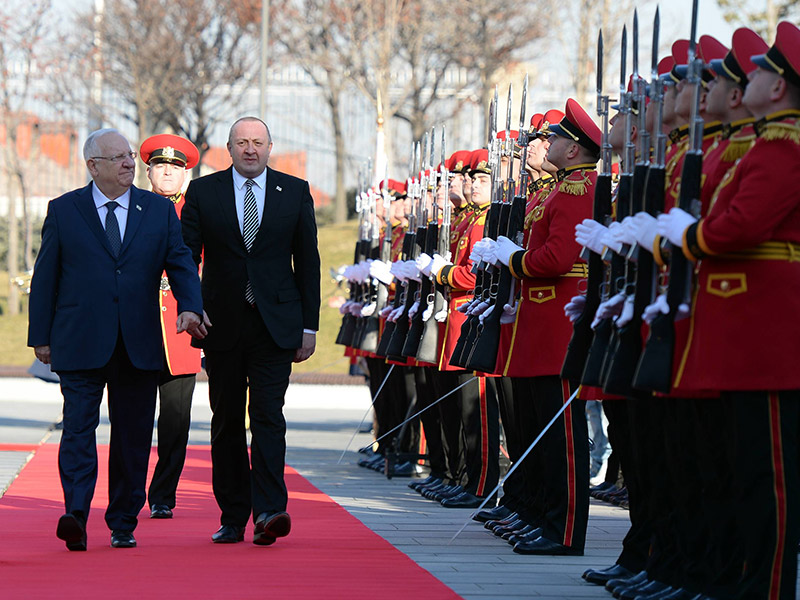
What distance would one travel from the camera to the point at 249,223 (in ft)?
21.8

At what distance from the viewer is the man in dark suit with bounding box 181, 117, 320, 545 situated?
6.51m

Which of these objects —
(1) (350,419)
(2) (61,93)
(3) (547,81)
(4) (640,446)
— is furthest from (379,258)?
(3) (547,81)

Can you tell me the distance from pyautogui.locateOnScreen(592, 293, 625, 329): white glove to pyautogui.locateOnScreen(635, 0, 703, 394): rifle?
356 mm

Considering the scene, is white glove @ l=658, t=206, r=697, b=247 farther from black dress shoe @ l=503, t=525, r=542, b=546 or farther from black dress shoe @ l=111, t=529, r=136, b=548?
black dress shoe @ l=111, t=529, r=136, b=548

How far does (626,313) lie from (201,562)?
2058 millimetres

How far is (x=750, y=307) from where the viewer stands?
4609 millimetres

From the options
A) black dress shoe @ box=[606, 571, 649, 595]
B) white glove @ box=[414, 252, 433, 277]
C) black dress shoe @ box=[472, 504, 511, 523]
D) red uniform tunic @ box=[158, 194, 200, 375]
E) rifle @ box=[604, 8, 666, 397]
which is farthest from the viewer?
white glove @ box=[414, 252, 433, 277]

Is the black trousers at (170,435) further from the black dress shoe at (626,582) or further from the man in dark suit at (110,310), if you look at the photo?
the black dress shoe at (626,582)

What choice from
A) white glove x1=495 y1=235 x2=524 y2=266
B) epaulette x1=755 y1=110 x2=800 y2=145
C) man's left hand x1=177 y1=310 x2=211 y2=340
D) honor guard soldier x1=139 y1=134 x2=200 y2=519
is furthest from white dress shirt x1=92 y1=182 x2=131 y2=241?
epaulette x1=755 y1=110 x2=800 y2=145

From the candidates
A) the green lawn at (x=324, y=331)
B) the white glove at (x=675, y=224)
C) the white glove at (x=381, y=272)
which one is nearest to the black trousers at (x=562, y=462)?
the white glove at (x=675, y=224)

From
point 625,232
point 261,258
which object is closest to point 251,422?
point 261,258

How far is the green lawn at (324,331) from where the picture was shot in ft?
80.7

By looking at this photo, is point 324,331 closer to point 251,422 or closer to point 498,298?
point 498,298

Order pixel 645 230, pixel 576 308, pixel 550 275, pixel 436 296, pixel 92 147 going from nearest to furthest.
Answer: pixel 645 230
pixel 576 308
pixel 550 275
pixel 92 147
pixel 436 296
